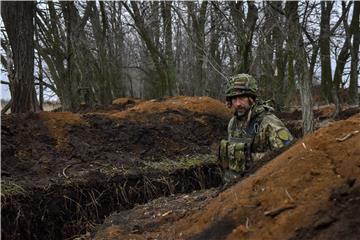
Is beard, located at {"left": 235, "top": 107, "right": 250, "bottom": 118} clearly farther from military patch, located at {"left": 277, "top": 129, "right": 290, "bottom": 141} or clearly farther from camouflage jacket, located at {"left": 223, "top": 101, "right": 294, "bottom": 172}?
military patch, located at {"left": 277, "top": 129, "right": 290, "bottom": 141}

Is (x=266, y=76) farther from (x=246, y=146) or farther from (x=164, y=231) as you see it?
(x=164, y=231)

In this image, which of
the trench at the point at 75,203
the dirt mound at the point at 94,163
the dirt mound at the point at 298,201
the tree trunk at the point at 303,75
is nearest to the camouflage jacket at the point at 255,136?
the dirt mound at the point at 298,201

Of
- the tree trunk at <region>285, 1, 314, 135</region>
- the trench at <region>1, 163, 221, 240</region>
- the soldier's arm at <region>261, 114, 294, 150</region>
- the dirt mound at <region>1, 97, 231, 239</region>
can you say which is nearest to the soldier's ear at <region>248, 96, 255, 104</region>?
the soldier's arm at <region>261, 114, 294, 150</region>

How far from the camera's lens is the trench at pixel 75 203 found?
21.1 feet

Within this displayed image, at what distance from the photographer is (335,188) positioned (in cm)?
272

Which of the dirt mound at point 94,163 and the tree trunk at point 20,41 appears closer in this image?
the dirt mound at point 94,163

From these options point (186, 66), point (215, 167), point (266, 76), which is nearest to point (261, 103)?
point (215, 167)

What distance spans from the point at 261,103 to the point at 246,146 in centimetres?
42

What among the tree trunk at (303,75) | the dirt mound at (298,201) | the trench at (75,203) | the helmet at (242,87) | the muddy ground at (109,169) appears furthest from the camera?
the tree trunk at (303,75)

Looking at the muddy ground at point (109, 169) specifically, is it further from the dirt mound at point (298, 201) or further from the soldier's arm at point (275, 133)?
the soldier's arm at point (275, 133)

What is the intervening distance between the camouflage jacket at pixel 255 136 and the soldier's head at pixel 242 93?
87 mm

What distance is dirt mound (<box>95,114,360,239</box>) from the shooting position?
8.27ft

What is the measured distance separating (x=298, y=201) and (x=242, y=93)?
2198 mm

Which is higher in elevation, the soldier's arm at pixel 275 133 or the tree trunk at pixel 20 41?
the tree trunk at pixel 20 41
